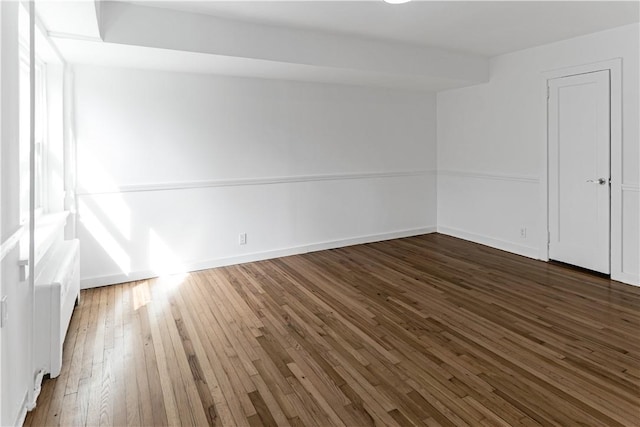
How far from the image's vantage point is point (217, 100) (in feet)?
14.5

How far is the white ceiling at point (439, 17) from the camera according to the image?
10.6ft

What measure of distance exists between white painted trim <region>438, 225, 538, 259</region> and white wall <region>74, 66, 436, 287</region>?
0.49 meters

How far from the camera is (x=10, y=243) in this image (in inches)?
68.7

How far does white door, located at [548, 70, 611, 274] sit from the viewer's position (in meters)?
3.98

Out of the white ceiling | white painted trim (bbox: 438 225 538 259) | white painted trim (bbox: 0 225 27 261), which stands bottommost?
white painted trim (bbox: 438 225 538 259)

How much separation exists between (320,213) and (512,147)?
8.24ft

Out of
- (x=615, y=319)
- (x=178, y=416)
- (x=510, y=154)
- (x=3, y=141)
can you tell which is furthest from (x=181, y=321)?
(x=510, y=154)

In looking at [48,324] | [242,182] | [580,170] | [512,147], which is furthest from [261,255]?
[580,170]

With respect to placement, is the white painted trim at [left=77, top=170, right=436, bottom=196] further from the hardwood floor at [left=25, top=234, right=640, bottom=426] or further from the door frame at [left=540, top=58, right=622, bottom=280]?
the door frame at [left=540, top=58, right=622, bottom=280]

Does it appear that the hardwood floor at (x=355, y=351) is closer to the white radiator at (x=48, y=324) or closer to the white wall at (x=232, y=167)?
the white radiator at (x=48, y=324)

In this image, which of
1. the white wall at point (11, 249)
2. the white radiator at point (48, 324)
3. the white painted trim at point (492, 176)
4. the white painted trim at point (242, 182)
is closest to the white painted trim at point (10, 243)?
the white wall at point (11, 249)

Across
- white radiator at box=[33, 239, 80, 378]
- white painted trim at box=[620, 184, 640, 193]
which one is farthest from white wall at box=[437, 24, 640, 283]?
white radiator at box=[33, 239, 80, 378]

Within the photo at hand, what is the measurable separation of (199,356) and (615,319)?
3.03 metres

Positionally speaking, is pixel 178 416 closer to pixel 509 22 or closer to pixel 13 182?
pixel 13 182
